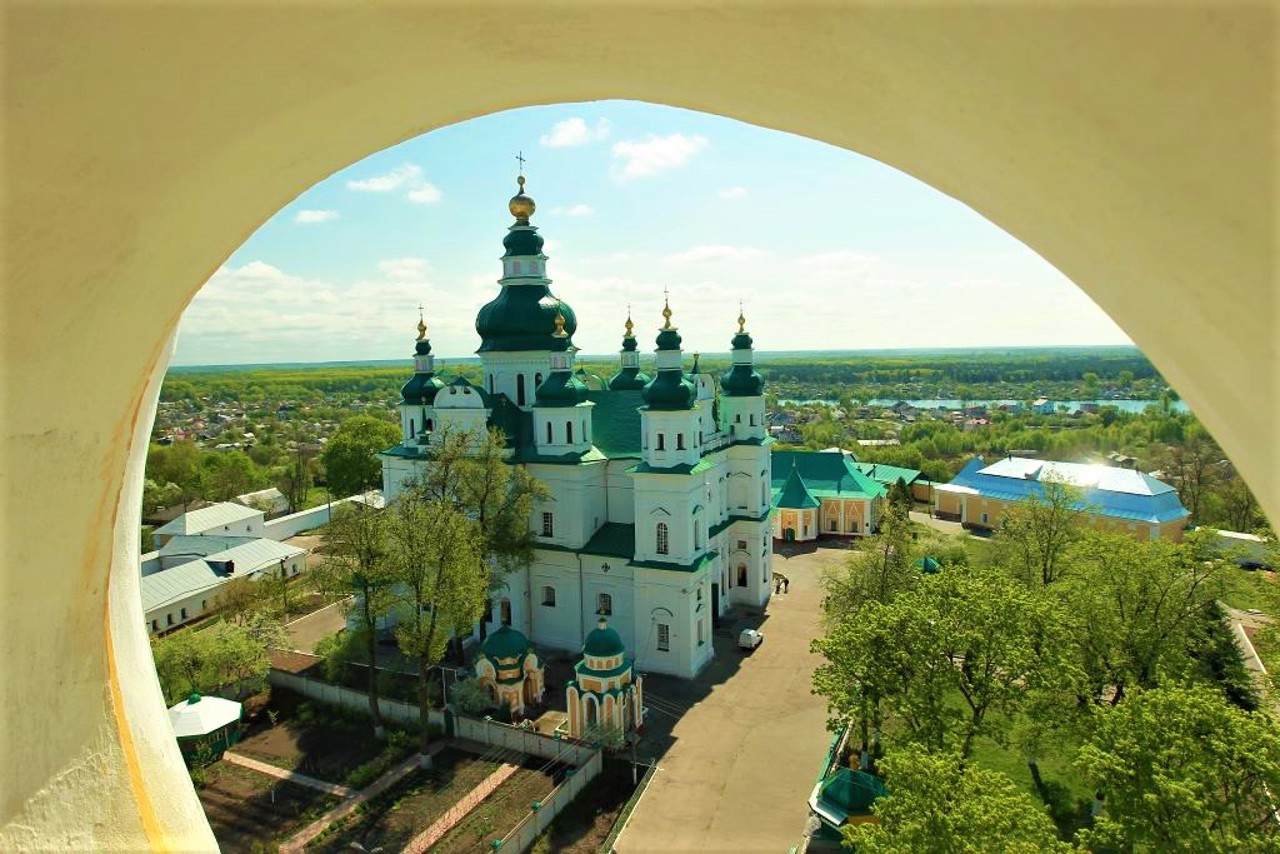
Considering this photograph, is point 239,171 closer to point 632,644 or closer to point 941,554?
point 632,644

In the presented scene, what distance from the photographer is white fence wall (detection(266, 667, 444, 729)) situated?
18125 mm

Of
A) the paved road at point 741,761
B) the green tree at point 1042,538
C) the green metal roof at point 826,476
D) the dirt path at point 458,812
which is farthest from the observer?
the green metal roof at point 826,476

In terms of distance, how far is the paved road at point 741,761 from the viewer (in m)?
13.9

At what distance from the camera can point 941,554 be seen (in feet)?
94.2

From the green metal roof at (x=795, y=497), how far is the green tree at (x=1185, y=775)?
25.1m

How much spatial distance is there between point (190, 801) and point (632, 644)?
64.2ft

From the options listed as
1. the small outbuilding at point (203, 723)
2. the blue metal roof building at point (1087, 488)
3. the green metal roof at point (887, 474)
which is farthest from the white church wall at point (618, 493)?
the green metal roof at point (887, 474)

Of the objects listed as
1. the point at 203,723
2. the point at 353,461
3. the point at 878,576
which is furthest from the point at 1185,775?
the point at 353,461

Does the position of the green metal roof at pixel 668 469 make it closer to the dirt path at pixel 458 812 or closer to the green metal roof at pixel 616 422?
the green metal roof at pixel 616 422

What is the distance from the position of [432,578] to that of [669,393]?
828 centimetres

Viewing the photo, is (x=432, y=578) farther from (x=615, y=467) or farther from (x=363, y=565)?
(x=615, y=467)

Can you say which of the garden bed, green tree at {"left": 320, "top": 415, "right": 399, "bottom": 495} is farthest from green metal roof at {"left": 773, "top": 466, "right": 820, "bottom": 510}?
the garden bed

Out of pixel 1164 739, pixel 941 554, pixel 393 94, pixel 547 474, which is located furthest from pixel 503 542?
pixel 393 94

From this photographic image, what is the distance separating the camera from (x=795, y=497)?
36.2 metres
